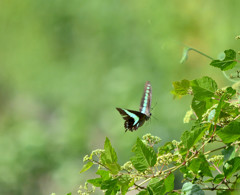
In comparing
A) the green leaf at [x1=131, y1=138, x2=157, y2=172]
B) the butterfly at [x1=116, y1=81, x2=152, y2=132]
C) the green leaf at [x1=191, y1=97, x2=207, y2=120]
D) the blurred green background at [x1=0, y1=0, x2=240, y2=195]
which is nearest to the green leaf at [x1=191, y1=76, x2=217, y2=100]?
the green leaf at [x1=191, y1=97, x2=207, y2=120]

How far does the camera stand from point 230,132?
1.48 feet

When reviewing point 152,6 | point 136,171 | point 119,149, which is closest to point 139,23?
point 152,6

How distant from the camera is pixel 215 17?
3779mm

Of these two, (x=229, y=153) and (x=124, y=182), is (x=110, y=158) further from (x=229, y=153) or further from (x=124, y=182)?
(x=229, y=153)

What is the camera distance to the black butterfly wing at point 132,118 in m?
0.86

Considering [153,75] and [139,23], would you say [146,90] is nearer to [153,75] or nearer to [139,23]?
[153,75]

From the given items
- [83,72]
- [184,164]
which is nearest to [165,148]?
[184,164]

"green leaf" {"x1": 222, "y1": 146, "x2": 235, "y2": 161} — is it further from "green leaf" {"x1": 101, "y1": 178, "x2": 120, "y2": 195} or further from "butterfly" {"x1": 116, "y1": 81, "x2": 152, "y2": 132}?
"butterfly" {"x1": 116, "y1": 81, "x2": 152, "y2": 132}

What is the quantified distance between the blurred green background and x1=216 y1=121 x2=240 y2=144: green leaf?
255 cm

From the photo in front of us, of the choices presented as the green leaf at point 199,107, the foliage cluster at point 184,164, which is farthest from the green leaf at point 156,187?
the green leaf at point 199,107

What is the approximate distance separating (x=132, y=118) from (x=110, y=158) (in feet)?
1.36

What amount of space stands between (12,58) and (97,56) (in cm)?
152

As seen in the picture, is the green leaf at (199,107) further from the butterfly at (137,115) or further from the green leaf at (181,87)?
the butterfly at (137,115)

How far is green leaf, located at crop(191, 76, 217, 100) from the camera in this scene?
1.75ft
